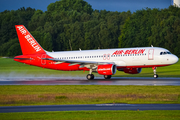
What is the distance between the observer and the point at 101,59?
38.3m

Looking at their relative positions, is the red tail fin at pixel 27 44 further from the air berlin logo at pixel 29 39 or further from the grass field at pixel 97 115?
the grass field at pixel 97 115

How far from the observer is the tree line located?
85.2 m

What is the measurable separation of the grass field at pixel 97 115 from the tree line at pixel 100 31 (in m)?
68.5

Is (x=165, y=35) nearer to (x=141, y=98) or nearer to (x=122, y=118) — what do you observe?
(x=141, y=98)

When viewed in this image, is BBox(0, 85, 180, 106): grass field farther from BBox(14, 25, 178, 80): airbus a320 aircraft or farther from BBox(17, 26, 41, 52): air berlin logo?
BBox(17, 26, 41, 52): air berlin logo

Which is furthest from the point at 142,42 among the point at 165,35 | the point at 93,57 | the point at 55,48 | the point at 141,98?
the point at 141,98

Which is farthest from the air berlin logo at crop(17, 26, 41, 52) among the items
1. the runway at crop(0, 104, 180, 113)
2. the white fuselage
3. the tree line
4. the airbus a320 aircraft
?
the tree line

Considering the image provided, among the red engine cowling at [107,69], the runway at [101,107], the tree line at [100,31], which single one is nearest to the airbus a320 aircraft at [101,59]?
the red engine cowling at [107,69]

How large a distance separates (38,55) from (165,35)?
50832 millimetres

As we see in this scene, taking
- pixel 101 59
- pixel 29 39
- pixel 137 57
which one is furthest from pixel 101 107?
pixel 29 39

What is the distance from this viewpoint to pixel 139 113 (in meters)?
15.7

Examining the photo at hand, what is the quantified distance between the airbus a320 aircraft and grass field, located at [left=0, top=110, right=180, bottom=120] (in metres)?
19.4

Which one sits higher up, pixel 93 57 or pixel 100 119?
pixel 93 57

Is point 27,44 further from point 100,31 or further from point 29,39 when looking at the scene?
point 100,31
